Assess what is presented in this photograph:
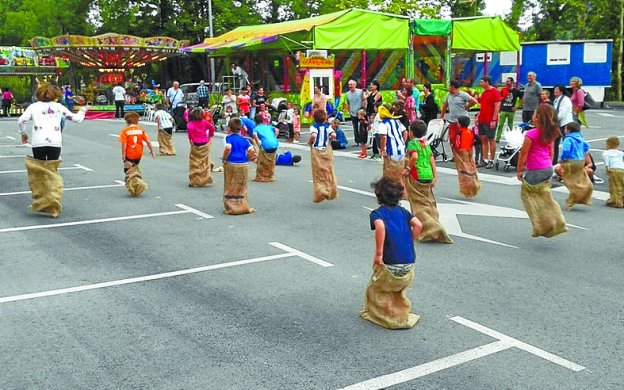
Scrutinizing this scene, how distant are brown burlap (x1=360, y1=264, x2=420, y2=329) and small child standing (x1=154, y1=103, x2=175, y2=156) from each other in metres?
12.8

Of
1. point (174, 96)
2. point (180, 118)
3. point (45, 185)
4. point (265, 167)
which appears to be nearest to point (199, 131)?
point (265, 167)

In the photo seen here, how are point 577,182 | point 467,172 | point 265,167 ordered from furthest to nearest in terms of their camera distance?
point 265,167 → point 467,172 → point 577,182

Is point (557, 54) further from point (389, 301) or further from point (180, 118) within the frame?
point (389, 301)

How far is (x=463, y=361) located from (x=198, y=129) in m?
9.18

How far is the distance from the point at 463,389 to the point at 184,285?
3.42 metres

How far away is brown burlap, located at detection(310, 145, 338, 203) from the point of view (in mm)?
11492

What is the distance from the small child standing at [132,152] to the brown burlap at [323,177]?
304cm

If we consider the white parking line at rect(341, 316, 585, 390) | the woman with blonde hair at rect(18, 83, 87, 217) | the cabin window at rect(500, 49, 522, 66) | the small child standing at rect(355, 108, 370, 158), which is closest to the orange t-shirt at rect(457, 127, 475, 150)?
the small child standing at rect(355, 108, 370, 158)

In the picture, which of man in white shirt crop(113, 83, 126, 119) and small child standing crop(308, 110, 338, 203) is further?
man in white shirt crop(113, 83, 126, 119)

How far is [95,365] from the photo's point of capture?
5246 millimetres

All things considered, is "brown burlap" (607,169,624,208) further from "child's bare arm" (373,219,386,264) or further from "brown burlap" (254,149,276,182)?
"child's bare arm" (373,219,386,264)

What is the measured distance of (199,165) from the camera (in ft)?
44.0

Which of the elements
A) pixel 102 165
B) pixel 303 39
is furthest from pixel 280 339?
pixel 303 39

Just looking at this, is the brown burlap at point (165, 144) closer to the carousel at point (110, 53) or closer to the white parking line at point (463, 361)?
the white parking line at point (463, 361)
